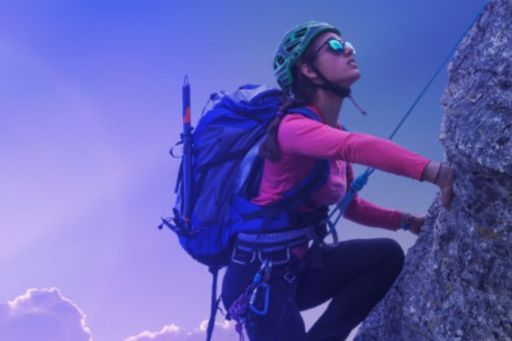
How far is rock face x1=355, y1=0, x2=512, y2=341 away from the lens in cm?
517

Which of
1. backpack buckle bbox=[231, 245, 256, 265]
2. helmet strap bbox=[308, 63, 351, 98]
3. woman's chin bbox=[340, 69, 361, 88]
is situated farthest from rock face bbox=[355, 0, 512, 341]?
backpack buckle bbox=[231, 245, 256, 265]

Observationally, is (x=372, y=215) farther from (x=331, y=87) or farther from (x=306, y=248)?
(x=331, y=87)

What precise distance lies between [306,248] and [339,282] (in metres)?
0.71

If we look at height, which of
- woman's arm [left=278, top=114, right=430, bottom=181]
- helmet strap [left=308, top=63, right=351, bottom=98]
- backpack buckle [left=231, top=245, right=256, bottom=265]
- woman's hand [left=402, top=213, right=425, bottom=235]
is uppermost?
helmet strap [left=308, top=63, right=351, bottom=98]

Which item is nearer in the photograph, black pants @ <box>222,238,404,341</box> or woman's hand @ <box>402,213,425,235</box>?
black pants @ <box>222,238,404,341</box>

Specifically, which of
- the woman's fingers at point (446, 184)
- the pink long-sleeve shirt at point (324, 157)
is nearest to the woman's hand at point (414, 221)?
the pink long-sleeve shirt at point (324, 157)

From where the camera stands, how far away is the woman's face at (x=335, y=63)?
262 inches

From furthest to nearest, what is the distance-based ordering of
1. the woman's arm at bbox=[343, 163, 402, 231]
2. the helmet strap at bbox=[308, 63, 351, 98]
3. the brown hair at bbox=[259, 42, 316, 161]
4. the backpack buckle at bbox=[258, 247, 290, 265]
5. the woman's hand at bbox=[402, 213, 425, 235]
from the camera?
the woman's arm at bbox=[343, 163, 402, 231] → the woman's hand at bbox=[402, 213, 425, 235] → the helmet strap at bbox=[308, 63, 351, 98] → the backpack buckle at bbox=[258, 247, 290, 265] → the brown hair at bbox=[259, 42, 316, 161]

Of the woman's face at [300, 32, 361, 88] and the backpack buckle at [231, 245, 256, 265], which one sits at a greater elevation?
the woman's face at [300, 32, 361, 88]

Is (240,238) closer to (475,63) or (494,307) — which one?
(494,307)

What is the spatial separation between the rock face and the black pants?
542mm

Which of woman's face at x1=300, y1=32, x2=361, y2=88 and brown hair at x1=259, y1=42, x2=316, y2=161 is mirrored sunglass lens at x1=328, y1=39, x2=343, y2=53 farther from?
brown hair at x1=259, y1=42, x2=316, y2=161

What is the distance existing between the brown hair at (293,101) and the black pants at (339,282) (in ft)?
4.41

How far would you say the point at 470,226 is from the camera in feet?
18.3
